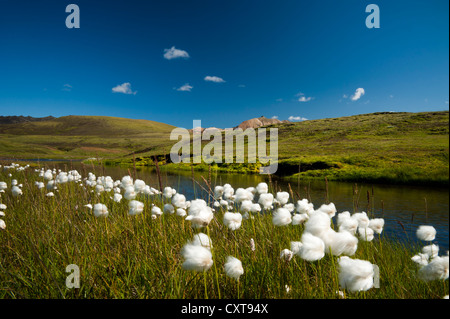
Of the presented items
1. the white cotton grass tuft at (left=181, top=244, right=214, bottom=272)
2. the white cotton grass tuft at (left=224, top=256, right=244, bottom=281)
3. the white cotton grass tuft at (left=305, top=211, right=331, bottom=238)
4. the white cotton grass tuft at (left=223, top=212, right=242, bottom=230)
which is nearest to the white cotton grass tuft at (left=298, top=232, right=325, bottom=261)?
the white cotton grass tuft at (left=305, top=211, right=331, bottom=238)

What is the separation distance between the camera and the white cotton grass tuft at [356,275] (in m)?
1.28

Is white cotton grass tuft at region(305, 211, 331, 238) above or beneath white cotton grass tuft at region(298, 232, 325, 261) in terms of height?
above

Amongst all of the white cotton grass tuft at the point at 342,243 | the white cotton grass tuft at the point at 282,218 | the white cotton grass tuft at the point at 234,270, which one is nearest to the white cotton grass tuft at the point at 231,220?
the white cotton grass tuft at the point at 282,218

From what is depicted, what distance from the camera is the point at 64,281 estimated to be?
2113 millimetres

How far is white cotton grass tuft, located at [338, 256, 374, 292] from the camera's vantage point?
1283 millimetres

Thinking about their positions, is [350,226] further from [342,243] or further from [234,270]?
[234,270]

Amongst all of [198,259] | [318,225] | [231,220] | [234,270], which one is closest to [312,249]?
[318,225]

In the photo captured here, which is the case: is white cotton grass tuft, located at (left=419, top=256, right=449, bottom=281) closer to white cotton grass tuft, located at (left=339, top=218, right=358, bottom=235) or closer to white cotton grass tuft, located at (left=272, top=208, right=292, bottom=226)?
white cotton grass tuft, located at (left=339, top=218, right=358, bottom=235)

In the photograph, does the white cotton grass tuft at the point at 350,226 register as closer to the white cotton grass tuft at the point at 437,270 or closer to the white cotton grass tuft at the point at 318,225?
the white cotton grass tuft at the point at 437,270

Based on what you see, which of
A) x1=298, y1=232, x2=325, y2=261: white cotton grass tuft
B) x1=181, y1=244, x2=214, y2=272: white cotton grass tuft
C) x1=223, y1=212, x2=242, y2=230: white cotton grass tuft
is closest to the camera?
x1=181, y1=244, x2=214, y2=272: white cotton grass tuft

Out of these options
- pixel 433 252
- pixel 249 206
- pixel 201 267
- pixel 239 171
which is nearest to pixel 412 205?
pixel 433 252

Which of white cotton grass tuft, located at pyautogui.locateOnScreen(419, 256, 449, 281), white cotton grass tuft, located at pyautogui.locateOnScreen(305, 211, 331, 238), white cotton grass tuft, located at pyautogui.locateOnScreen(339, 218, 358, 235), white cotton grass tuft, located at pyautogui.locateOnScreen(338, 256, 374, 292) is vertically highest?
white cotton grass tuft, located at pyautogui.locateOnScreen(305, 211, 331, 238)
